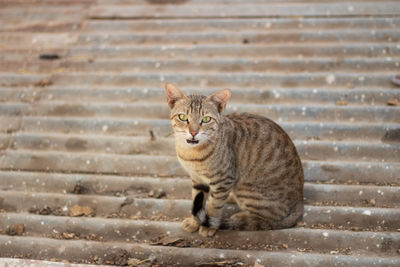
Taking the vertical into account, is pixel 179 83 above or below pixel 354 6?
below

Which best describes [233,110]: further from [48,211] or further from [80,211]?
[48,211]

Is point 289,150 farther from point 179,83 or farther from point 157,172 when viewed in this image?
point 179,83

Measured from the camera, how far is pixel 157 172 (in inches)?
143

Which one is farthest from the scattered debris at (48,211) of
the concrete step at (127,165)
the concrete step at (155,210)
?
the concrete step at (127,165)

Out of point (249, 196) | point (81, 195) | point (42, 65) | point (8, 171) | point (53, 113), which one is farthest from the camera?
point (42, 65)

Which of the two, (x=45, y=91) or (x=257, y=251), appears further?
(x=45, y=91)

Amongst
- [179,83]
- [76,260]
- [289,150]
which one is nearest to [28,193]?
[76,260]

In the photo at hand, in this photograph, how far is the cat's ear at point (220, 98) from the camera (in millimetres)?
3023

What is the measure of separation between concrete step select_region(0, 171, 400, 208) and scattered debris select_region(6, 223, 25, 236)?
42cm

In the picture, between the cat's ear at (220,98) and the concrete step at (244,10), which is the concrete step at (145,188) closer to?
the cat's ear at (220,98)

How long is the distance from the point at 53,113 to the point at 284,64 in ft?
7.95

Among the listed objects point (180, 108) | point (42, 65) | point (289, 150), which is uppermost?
point (42, 65)

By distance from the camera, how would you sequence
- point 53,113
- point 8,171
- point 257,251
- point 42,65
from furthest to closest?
1. point 42,65
2. point 53,113
3. point 8,171
4. point 257,251

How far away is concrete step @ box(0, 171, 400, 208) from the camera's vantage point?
10.6 ft
